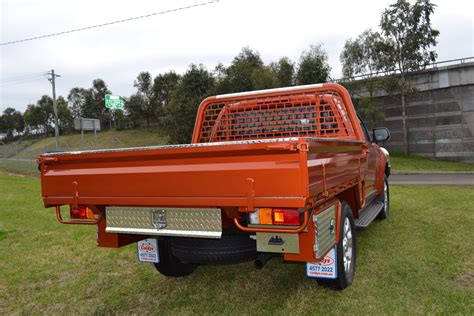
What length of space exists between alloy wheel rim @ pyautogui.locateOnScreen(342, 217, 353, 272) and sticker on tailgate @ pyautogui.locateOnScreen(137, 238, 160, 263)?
1.75m

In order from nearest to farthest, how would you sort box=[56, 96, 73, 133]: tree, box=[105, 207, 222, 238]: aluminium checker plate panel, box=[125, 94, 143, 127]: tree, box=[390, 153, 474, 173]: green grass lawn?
box=[105, 207, 222, 238]: aluminium checker plate panel < box=[390, 153, 474, 173]: green grass lawn < box=[125, 94, 143, 127]: tree < box=[56, 96, 73, 133]: tree

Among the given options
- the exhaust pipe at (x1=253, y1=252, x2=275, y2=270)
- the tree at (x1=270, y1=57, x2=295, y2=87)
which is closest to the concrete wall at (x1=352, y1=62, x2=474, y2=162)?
the tree at (x1=270, y1=57, x2=295, y2=87)

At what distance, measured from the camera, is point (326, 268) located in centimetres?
335

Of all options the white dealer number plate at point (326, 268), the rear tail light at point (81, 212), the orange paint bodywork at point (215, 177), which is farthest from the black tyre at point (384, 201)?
the rear tail light at point (81, 212)

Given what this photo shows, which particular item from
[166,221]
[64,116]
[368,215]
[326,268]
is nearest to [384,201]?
[368,215]

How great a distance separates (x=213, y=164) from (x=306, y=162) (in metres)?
0.65

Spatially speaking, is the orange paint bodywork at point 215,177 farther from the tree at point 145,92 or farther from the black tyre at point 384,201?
the tree at point 145,92

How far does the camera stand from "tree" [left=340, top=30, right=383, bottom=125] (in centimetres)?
2527

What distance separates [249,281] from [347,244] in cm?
108

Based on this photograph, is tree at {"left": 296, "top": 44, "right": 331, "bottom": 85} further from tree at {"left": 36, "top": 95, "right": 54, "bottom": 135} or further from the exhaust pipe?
tree at {"left": 36, "top": 95, "right": 54, "bottom": 135}

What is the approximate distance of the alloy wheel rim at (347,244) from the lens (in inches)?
144

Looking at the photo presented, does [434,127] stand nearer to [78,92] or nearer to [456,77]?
[456,77]

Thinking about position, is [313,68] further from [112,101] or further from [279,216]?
[279,216]

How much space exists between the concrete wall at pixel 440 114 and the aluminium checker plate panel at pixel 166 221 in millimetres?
25292
